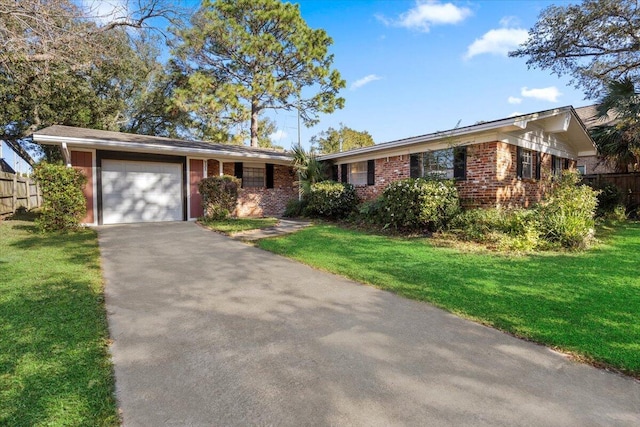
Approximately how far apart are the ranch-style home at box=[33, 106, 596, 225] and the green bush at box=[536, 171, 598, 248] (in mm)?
1237

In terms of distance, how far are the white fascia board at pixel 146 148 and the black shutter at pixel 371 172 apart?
3.91 metres

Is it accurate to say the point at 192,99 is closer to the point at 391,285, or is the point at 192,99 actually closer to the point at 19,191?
the point at 19,191

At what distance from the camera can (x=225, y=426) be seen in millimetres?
1826

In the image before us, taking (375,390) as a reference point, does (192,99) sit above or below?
above

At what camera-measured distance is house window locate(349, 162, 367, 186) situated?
43.3 feet

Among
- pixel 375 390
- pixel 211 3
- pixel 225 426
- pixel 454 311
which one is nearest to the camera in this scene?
pixel 225 426

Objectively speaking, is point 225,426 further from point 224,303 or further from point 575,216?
point 575,216

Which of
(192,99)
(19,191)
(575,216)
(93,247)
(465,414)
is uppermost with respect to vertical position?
(192,99)

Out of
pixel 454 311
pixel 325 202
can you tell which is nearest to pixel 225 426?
pixel 454 311

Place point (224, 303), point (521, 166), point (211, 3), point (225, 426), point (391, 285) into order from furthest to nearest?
point (211, 3) < point (521, 166) < point (391, 285) < point (224, 303) < point (225, 426)

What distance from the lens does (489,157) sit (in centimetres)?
909

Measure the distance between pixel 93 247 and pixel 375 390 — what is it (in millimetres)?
6882

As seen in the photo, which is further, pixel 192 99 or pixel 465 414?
pixel 192 99

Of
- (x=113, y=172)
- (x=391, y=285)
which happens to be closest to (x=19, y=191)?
(x=113, y=172)
